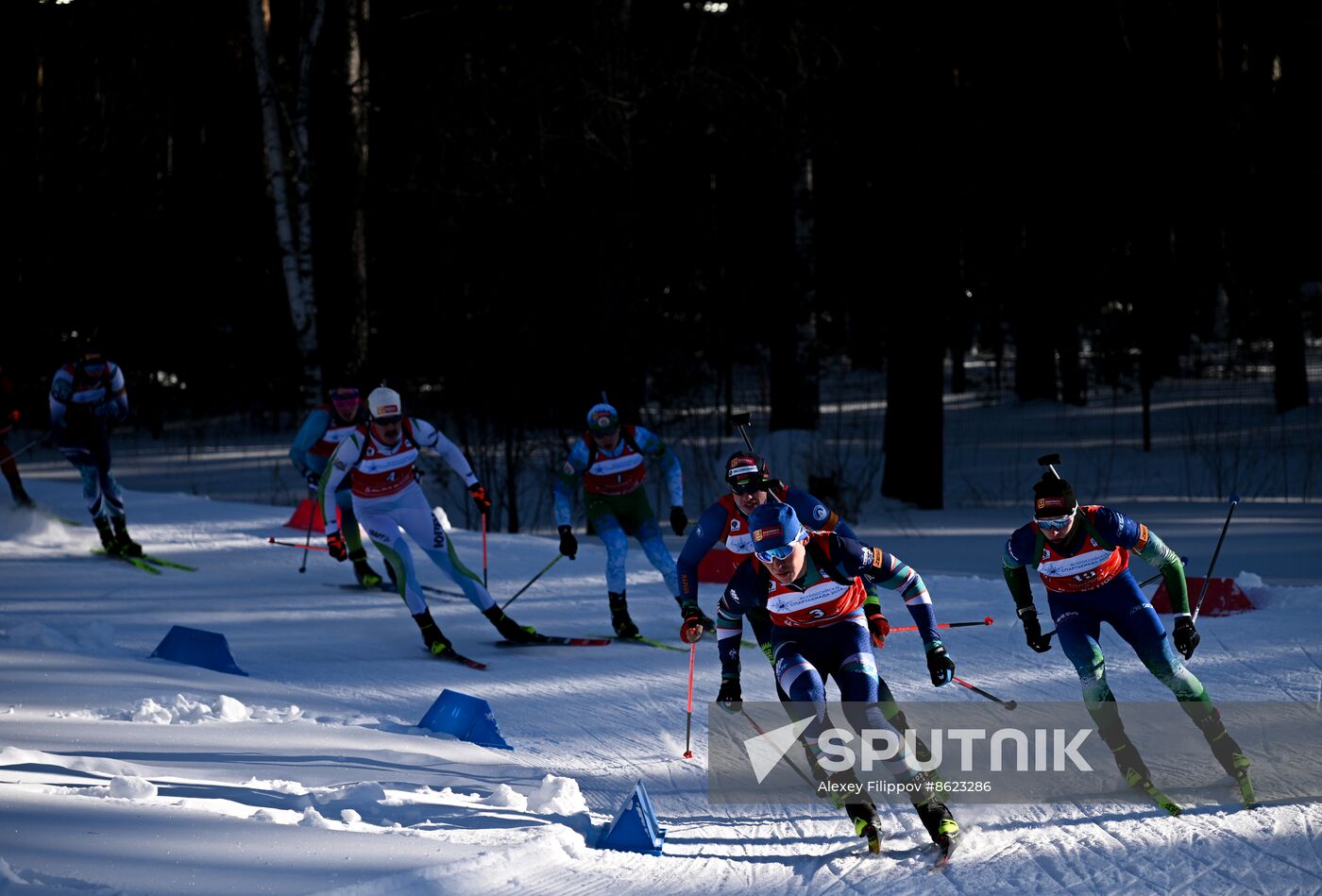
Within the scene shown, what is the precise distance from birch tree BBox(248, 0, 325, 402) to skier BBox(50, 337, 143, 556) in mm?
3254

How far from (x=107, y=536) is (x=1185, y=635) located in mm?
11064

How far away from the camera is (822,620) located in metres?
6.30

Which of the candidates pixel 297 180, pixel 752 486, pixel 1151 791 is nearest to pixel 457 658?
pixel 752 486

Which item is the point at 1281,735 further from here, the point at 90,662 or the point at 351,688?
the point at 90,662

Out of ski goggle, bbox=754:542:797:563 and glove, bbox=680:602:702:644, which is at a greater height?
ski goggle, bbox=754:542:797:563

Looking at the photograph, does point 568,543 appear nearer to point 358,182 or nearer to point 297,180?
point 358,182

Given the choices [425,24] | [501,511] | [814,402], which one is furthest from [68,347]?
[814,402]

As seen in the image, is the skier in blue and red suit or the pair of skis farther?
the pair of skis

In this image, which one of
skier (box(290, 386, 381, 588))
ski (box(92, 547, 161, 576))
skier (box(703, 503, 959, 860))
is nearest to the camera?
skier (box(703, 503, 959, 860))

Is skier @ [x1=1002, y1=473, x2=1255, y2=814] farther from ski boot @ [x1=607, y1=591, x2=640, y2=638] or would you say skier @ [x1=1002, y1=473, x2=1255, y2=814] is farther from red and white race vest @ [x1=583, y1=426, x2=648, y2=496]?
red and white race vest @ [x1=583, y1=426, x2=648, y2=496]

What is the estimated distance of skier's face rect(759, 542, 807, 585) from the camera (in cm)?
607

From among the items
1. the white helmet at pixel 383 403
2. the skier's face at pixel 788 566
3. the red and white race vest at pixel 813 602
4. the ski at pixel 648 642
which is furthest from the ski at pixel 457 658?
the skier's face at pixel 788 566

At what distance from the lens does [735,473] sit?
299 inches

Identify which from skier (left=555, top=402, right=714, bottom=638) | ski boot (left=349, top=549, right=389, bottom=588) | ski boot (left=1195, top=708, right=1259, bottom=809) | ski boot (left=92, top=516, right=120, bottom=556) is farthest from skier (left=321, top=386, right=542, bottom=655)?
ski boot (left=1195, top=708, right=1259, bottom=809)
